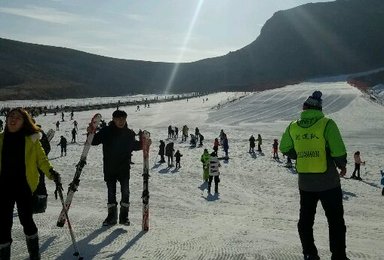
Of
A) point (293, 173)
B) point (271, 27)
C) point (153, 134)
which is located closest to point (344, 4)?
point (271, 27)

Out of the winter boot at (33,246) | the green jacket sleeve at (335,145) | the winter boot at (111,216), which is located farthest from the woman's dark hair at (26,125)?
the green jacket sleeve at (335,145)

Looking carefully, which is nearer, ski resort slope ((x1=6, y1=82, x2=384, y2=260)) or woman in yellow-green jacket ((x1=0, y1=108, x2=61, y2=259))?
woman in yellow-green jacket ((x1=0, y1=108, x2=61, y2=259))

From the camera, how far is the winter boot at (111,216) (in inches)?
257

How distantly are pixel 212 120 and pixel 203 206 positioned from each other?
41628 millimetres

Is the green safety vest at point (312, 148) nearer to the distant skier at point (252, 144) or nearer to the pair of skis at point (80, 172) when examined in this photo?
the pair of skis at point (80, 172)

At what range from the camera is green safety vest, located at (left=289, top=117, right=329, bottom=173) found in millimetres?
4465

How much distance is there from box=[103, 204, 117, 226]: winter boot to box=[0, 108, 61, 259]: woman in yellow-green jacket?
2036 mm

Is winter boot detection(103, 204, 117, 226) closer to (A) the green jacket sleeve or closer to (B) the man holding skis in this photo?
(B) the man holding skis

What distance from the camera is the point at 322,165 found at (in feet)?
14.6

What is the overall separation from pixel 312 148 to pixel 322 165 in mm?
186

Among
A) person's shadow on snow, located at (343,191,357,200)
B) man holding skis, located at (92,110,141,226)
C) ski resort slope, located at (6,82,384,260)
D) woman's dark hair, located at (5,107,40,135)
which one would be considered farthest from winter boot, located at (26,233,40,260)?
person's shadow on snow, located at (343,191,357,200)

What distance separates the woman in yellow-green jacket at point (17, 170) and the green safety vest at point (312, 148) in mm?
2562

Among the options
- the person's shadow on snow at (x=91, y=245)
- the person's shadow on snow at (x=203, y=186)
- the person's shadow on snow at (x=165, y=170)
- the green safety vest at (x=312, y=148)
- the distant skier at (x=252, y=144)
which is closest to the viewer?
the green safety vest at (x=312, y=148)

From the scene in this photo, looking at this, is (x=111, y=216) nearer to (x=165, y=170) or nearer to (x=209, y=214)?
(x=209, y=214)
